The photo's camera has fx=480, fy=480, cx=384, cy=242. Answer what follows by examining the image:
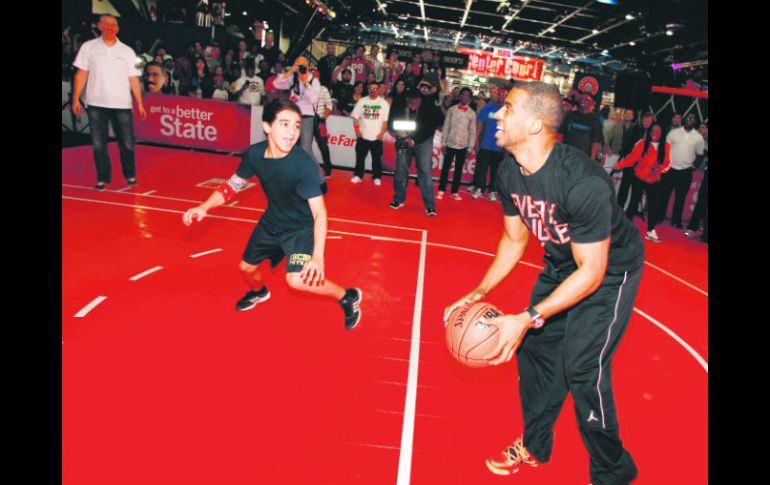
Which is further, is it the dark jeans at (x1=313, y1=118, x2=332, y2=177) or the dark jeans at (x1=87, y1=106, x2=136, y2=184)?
the dark jeans at (x1=313, y1=118, x2=332, y2=177)

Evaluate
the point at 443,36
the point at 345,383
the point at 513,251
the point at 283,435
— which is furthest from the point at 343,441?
the point at 443,36

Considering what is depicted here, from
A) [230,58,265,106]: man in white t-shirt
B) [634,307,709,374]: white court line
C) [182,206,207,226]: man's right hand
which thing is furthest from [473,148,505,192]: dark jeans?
[182,206,207,226]: man's right hand

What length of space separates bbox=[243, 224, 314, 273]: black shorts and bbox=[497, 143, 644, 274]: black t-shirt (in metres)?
1.81

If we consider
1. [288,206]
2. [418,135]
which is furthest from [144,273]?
[418,135]

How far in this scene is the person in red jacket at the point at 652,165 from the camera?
8.69 metres

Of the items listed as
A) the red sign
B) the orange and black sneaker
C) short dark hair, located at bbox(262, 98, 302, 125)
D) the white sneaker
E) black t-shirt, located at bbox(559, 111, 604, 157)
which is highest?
the red sign

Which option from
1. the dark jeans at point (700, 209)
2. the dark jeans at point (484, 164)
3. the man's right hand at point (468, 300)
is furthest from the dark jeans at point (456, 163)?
the man's right hand at point (468, 300)

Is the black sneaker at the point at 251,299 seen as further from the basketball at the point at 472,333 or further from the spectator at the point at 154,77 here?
the spectator at the point at 154,77

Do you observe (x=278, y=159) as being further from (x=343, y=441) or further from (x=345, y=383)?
(x=343, y=441)

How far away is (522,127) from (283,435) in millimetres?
2294

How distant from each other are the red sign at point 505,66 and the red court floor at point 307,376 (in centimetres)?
2381

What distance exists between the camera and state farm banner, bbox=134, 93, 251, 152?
12.4 m

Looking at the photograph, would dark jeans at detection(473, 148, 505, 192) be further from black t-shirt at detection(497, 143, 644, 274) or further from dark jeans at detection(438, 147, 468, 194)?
black t-shirt at detection(497, 143, 644, 274)

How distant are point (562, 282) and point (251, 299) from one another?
317 centimetres
